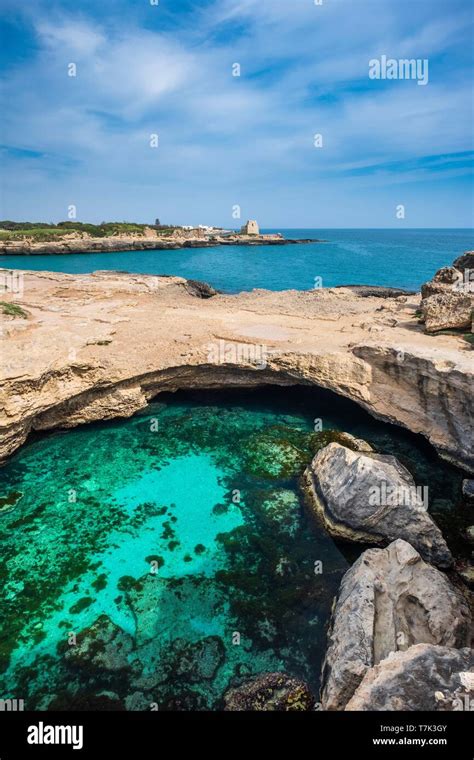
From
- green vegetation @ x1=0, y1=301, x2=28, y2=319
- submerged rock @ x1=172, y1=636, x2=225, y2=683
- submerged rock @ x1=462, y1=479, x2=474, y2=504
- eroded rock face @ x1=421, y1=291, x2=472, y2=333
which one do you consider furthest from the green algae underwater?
green vegetation @ x1=0, y1=301, x2=28, y2=319

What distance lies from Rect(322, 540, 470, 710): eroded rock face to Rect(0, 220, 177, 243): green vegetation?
99143 millimetres

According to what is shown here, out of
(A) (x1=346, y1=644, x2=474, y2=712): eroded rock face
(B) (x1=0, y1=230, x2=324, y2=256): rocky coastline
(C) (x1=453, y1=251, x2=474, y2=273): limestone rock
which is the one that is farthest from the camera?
(B) (x1=0, y1=230, x2=324, y2=256): rocky coastline

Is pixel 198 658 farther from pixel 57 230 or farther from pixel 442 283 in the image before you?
pixel 57 230

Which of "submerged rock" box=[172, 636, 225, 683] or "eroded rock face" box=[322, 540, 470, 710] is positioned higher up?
"eroded rock face" box=[322, 540, 470, 710]

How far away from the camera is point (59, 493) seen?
41.8ft

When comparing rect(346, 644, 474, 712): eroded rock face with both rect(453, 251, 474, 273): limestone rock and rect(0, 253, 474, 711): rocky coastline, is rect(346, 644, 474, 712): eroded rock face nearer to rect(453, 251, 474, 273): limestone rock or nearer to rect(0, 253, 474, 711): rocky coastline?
rect(0, 253, 474, 711): rocky coastline

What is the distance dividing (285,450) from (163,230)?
419 ft

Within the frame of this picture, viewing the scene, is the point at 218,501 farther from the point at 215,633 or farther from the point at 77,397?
the point at 77,397

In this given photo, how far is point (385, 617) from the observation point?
7902 millimetres

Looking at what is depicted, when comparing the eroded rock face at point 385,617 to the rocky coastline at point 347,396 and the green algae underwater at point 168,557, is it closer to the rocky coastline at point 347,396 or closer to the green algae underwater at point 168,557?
the rocky coastline at point 347,396

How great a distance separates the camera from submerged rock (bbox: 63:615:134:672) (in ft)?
26.6

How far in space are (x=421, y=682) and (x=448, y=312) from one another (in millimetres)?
14950

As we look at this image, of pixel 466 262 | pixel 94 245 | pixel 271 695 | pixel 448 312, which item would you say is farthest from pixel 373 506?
pixel 94 245

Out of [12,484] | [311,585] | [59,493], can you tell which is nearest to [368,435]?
[311,585]
